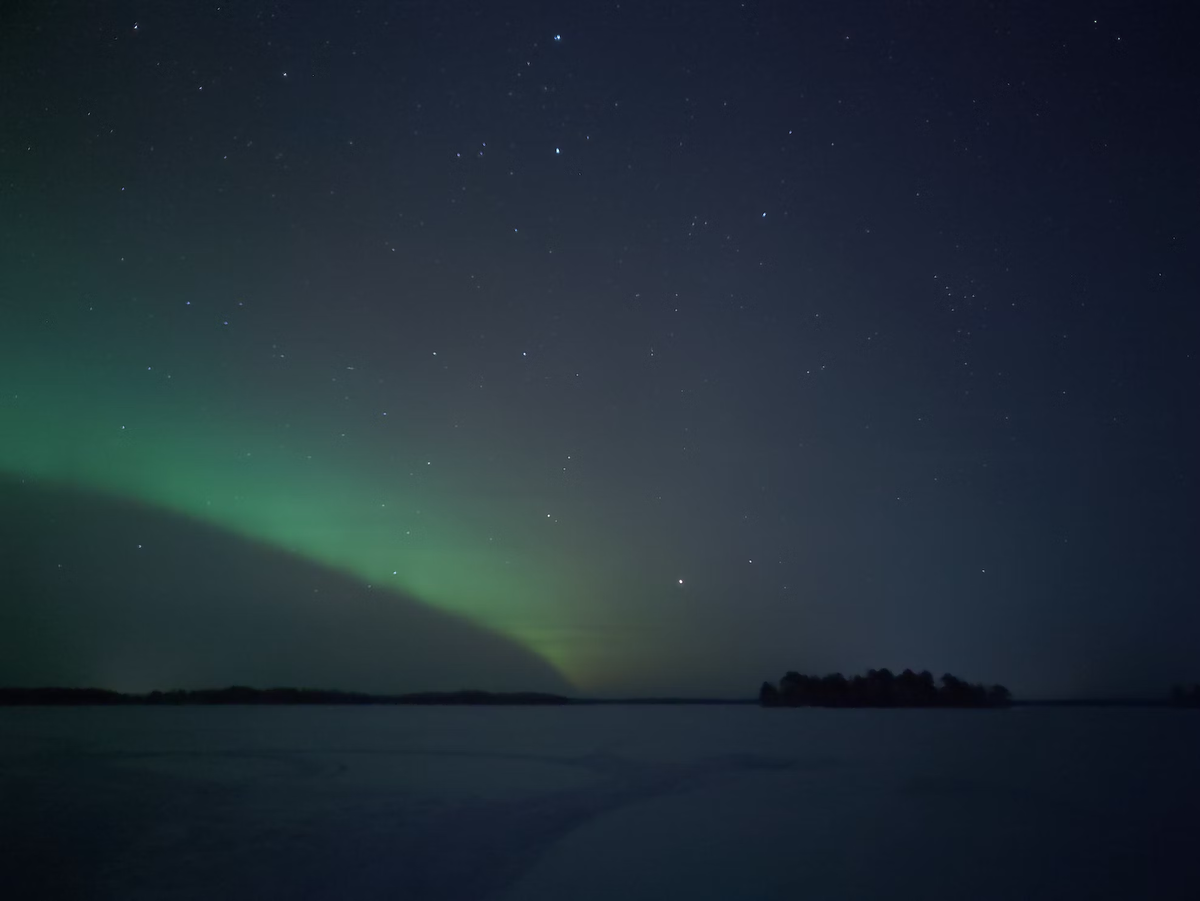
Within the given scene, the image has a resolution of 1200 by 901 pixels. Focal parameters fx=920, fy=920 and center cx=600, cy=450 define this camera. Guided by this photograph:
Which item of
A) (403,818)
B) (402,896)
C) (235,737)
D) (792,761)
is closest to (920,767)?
(792,761)

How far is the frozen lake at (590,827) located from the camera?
32.7 ft

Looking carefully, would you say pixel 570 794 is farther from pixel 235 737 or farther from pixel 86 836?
pixel 235 737

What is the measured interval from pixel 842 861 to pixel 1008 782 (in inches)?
454

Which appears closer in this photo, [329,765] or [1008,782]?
[1008,782]

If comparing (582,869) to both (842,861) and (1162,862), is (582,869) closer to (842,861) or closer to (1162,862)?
(842,861)

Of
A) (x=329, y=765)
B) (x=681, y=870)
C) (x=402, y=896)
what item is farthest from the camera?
(x=329, y=765)

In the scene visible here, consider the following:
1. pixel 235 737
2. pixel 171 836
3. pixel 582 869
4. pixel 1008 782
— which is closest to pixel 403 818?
pixel 171 836

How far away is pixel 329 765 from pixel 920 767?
50.6 ft

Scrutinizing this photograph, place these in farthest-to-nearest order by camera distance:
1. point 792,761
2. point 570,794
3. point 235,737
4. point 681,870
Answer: point 235,737, point 792,761, point 570,794, point 681,870

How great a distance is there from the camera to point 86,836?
1189 cm

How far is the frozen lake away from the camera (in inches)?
392

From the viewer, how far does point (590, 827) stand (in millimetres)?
14141

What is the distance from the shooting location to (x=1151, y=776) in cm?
2216

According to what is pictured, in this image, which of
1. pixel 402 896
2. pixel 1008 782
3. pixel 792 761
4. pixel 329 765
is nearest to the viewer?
pixel 402 896
